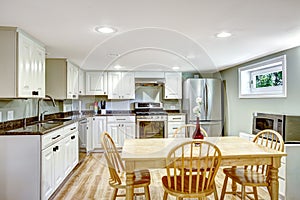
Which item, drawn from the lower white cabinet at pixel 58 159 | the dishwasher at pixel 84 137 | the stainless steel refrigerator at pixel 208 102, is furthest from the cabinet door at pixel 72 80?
the stainless steel refrigerator at pixel 208 102

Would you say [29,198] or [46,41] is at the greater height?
[46,41]

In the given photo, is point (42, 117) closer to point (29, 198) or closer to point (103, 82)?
point (29, 198)

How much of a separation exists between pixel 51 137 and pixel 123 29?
156 cm

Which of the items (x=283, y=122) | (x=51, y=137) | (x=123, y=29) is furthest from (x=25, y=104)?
(x=283, y=122)

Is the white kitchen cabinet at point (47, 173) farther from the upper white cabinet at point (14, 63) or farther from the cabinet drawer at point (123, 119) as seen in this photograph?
the cabinet drawer at point (123, 119)

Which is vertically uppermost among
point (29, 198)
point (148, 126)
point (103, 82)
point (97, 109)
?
point (103, 82)

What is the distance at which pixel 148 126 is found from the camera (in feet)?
19.0

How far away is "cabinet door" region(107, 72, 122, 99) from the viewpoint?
607 cm

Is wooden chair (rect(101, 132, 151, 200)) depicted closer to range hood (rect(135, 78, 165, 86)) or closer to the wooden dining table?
the wooden dining table

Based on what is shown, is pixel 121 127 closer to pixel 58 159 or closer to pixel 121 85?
pixel 121 85

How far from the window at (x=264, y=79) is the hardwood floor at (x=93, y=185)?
63.9 inches

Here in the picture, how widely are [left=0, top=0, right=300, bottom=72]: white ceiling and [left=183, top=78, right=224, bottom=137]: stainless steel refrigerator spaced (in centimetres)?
171

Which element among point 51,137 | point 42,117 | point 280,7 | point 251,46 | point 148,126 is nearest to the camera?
point 280,7

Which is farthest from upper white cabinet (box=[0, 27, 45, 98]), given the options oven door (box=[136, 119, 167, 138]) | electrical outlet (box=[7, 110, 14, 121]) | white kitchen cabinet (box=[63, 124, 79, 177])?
oven door (box=[136, 119, 167, 138])
